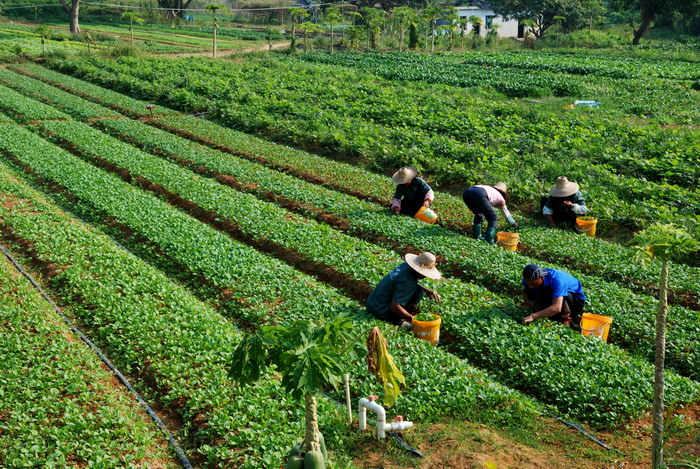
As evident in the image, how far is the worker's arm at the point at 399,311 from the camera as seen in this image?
34.1 ft

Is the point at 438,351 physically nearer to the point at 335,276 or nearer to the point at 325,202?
the point at 335,276

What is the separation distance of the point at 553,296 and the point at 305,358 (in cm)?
586

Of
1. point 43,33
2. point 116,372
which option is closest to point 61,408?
point 116,372

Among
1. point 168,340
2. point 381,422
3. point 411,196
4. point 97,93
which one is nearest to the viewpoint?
point 381,422

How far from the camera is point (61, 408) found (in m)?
8.20

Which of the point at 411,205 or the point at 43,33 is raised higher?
the point at 43,33

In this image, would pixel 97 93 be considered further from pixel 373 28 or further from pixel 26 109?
pixel 373 28

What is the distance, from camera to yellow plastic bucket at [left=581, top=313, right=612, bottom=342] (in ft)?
33.7

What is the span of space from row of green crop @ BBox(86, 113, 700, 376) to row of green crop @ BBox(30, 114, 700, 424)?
87 centimetres

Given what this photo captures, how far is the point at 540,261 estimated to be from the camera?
13.3 meters

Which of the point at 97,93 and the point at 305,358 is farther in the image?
the point at 97,93

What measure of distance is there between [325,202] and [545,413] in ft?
31.0

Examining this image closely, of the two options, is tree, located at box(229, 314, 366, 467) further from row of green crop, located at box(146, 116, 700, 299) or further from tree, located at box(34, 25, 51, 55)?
tree, located at box(34, 25, 51, 55)

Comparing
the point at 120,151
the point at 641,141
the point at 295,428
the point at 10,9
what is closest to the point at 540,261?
the point at 295,428
